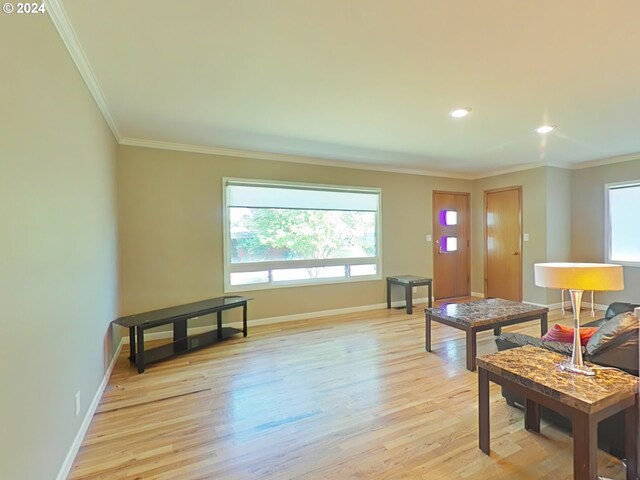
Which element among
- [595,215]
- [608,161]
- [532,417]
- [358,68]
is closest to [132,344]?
[358,68]

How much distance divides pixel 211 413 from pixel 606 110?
4452 mm

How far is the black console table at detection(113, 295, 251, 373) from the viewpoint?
3.24m

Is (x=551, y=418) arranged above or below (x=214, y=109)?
below

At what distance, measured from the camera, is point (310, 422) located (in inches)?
91.8

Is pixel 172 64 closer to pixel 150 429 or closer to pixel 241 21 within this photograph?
pixel 241 21

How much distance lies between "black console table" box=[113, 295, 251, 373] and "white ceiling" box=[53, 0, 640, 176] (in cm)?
203

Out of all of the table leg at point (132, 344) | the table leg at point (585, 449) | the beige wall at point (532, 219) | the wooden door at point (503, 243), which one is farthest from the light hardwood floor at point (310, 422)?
the wooden door at point (503, 243)

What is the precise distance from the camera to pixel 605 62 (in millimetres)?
2293

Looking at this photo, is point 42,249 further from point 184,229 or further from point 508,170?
point 508,170

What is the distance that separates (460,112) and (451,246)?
12.7 feet

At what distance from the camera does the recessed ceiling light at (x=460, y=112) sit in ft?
10.3

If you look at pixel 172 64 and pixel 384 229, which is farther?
pixel 384 229

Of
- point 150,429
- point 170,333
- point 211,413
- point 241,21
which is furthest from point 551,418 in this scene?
point 170,333

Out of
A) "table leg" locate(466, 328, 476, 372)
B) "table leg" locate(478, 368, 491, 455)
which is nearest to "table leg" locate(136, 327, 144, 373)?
"table leg" locate(478, 368, 491, 455)
